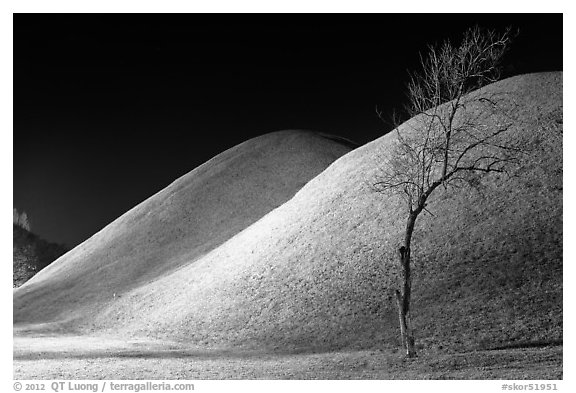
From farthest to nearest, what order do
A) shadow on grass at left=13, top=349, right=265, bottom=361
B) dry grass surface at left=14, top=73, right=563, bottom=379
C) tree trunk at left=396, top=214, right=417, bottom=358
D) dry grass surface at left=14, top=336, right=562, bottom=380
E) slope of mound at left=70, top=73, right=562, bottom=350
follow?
slope of mound at left=70, top=73, right=562, bottom=350, shadow on grass at left=13, top=349, right=265, bottom=361, dry grass surface at left=14, top=73, right=563, bottom=379, tree trunk at left=396, top=214, right=417, bottom=358, dry grass surface at left=14, top=336, right=562, bottom=380

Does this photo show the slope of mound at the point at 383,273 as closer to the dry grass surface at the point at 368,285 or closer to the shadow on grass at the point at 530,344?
the dry grass surface at the point at 368,285

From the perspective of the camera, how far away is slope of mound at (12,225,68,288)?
84.8m

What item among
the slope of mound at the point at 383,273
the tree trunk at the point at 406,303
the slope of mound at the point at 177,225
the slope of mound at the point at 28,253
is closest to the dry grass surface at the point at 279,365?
the tree trunk at the point at 406,303

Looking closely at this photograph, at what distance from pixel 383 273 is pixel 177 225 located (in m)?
34.4

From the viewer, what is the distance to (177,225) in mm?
68375

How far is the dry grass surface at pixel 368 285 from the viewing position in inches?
1211

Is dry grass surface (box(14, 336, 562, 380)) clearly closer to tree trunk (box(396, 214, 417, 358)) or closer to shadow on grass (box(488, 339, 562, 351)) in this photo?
tree trunk (box(396, 214, 417, 358))

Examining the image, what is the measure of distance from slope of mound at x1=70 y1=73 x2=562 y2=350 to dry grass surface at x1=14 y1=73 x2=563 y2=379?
0.10m

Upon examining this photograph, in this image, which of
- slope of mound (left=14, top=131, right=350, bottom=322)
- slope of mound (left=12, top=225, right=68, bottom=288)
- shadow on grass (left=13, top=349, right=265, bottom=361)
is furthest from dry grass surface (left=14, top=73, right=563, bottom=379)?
slope of mound (left=12, top=225, right=68, bottom=288)

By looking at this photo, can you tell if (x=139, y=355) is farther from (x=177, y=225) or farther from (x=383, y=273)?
(x=177, y=225)

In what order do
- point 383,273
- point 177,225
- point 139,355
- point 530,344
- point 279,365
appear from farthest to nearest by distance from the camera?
point 177,225
point 383,273
point 139,355
point 530,344
point 279,365

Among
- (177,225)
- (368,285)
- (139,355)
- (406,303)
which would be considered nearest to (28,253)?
(177,225)
